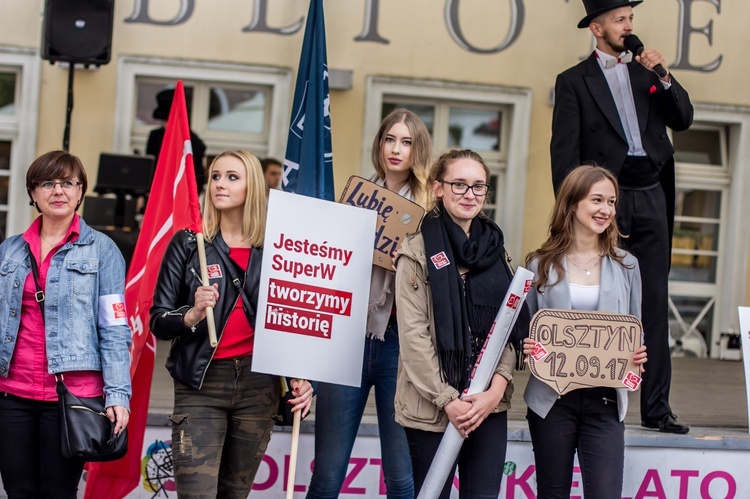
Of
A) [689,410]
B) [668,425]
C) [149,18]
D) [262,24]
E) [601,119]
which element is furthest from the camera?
[262,24]

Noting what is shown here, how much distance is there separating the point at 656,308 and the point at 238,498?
209 centimetres

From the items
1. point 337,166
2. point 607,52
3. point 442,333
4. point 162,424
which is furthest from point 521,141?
point 442,333

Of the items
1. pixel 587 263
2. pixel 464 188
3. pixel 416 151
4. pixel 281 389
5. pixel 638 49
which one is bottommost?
pixel 281 389

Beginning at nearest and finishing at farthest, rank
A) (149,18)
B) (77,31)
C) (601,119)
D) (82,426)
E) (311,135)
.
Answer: (82,426), (311,135), (601,119), (77,31), (149,18)

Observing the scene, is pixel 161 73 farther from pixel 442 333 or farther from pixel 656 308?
pixel 442 333

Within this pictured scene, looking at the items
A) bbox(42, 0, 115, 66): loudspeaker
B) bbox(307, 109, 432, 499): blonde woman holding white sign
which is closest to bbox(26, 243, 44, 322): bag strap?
bbox(307, 109, 432, 499): blonde woman holding white sign

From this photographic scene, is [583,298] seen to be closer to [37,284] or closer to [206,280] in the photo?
[206,280]

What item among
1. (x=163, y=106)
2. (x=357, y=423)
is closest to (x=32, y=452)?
(x=357, y=423)

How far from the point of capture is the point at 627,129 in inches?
185

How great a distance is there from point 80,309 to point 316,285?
808 mm

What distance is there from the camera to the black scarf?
3.51 metres

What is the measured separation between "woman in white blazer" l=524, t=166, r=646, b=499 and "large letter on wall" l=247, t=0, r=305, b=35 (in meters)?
5.27

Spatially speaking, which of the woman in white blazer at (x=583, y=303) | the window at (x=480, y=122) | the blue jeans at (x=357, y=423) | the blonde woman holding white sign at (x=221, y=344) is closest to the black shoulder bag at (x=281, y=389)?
the blonde woman holding white sign at (x=221, y=344)

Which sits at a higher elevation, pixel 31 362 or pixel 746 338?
pixel 746 338
